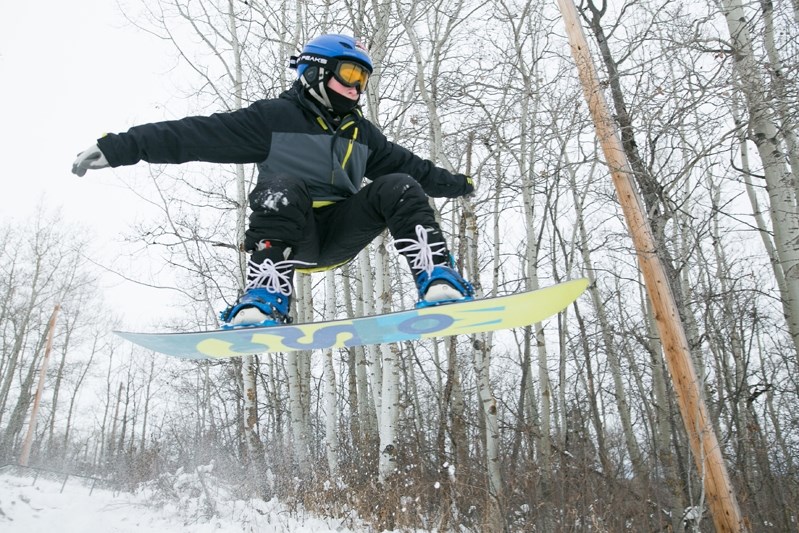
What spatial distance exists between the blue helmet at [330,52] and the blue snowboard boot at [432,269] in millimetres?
979

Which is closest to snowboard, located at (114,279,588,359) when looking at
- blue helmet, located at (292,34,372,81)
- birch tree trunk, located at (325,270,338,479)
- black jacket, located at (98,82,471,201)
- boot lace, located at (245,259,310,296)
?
boot lace, located at (245,259,310,296)

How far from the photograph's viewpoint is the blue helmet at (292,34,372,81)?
2666mm

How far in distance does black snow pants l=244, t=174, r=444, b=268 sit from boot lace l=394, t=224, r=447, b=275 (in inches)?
1.2

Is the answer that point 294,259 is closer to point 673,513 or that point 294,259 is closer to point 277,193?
point 277,193

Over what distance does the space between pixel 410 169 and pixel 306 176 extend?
680 mm

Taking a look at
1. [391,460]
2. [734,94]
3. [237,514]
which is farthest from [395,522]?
[734,94]

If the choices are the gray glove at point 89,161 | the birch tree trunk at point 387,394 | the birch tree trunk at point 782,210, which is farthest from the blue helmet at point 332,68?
the birch tree trunk at point 782,210

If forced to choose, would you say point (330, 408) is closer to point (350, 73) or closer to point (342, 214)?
point (342, 214)

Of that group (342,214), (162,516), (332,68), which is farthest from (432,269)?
(162,516)

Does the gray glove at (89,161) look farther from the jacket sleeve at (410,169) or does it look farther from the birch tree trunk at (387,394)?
the birch tree trunk at (387,394)

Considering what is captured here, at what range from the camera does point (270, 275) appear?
2521 mm

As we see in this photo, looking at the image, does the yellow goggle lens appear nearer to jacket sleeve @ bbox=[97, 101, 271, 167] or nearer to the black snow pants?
jacket sleeve @ bbox=[97, 101, 271, 167]

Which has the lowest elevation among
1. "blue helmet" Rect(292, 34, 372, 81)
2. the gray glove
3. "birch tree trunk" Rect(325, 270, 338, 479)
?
"birch tree trunk" Rect(325, 270, 338, 479)

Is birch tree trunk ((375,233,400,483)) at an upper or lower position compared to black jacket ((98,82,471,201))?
lower
